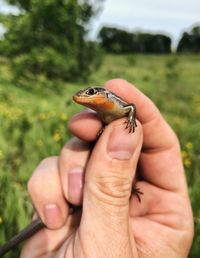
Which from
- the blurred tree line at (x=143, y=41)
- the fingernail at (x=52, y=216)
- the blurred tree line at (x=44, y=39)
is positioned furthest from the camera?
the blurred tree line at (x=143, y=41)

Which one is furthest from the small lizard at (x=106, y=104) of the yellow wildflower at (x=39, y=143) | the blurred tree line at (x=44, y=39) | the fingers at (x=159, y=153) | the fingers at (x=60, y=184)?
the blurred tree line at (x=44, y=39)

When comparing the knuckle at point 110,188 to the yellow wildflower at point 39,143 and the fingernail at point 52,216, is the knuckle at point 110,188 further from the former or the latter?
the yellow wildflower at point 39,143

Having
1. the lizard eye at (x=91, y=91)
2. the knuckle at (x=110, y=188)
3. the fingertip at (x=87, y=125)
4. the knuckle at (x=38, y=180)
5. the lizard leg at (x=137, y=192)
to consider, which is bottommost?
the lizard leg at (x=137, y=192)

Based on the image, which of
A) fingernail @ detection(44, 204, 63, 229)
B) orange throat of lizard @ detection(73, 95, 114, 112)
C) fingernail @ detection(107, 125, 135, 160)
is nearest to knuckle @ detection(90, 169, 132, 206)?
fingernail @ detection(107, 125, 135, 160)

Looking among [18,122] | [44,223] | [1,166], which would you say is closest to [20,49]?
[18,122]

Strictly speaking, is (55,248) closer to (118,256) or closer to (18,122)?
(118,256)

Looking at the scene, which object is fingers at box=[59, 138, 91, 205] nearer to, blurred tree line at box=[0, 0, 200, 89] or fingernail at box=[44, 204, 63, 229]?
fingernail at box=[44, 204, 63, 229]

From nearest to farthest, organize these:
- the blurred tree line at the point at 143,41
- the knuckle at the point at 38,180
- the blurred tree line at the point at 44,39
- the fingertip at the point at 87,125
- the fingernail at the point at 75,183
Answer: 1. the fingertip at the point at 87,125
2. the fingernail at the point at 75,183
3. the knuckle at the point at 38,180
4. the blurred tree line at the point at 44,39
5. the blurred tree line at the point at 143,41
